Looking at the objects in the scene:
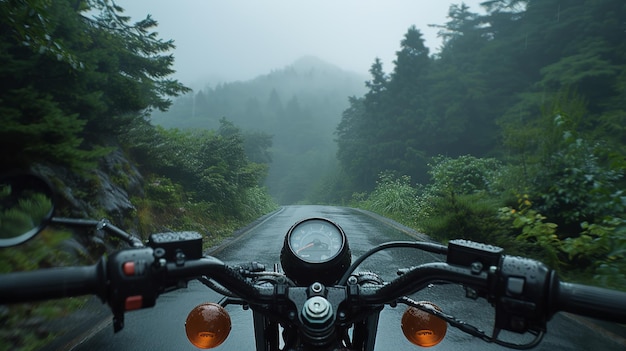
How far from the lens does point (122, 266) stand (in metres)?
1.09

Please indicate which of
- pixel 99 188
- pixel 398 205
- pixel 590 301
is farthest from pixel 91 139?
pixel 398 205

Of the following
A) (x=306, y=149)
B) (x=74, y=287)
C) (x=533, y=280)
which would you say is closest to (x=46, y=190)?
(x=74, y=287)

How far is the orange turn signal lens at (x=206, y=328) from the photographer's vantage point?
159cm

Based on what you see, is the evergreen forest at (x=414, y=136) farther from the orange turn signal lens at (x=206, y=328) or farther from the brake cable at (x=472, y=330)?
the brake cable at (x=472, y=330)


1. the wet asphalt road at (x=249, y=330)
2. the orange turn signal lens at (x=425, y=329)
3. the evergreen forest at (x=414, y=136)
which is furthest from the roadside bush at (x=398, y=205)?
the orange turn signal lens at (x=425, y=329)

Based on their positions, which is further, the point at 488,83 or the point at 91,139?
the point at 488,83

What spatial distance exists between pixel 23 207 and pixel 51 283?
0.47 meters

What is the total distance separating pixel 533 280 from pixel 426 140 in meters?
35.6

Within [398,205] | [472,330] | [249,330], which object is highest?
[472,330]

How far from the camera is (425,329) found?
1.69m

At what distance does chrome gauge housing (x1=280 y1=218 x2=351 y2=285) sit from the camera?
5.81 ft

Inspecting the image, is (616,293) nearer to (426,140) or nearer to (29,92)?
(29,92)

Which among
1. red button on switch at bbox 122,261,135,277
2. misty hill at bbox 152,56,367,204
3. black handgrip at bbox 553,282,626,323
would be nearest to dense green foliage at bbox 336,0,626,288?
black handgrip at bbox 553,282,626,323

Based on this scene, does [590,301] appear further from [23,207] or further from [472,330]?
[23,207]
